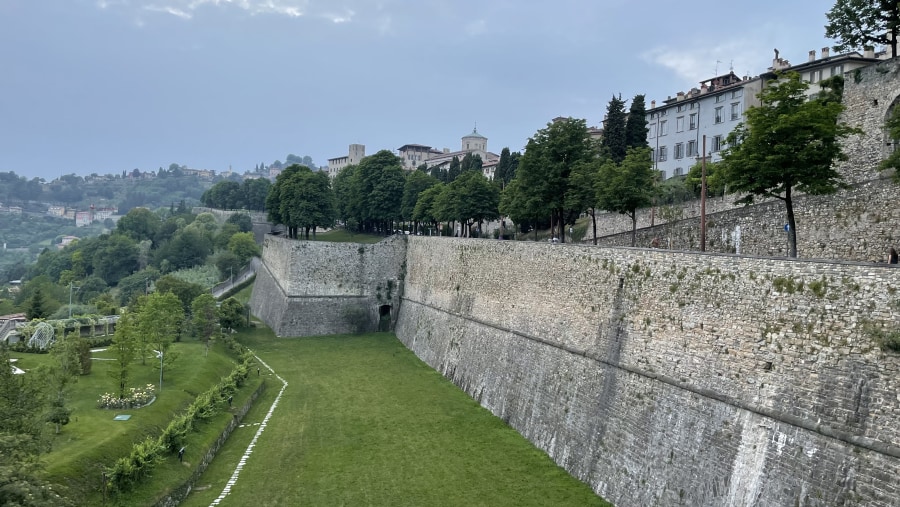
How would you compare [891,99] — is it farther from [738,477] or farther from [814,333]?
[738,477]

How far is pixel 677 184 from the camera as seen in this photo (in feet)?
158

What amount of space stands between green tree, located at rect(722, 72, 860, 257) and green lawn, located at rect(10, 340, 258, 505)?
2210 centimetres

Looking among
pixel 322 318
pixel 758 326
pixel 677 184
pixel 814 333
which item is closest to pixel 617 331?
pixel 758 326

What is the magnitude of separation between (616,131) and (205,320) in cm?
3632

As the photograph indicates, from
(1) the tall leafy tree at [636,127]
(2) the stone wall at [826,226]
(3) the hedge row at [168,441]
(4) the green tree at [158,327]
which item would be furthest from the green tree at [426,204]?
(2) the stone wall at [826,226]

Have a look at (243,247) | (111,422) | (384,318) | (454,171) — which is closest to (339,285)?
(384,318)

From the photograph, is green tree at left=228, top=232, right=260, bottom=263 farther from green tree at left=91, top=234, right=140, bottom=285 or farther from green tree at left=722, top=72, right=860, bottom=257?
green tree at left=722, top=72, right=860, bottom=257

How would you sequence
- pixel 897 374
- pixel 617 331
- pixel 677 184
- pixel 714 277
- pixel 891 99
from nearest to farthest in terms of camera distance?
pixel 897 374 < pixel 714 277 < pixel 617 331 < pixel 891 99 < pixel 677 184

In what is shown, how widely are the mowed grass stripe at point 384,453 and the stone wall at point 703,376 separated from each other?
1499 millimetres

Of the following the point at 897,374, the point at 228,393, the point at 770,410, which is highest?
the point at 897,374

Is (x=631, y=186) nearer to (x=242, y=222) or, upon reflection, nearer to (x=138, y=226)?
(x=242, y=222)

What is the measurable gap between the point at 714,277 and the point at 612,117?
40801 mm

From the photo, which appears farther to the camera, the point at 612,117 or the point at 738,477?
the point at 612,117

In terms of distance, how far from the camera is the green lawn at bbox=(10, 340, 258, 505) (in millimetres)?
20234
